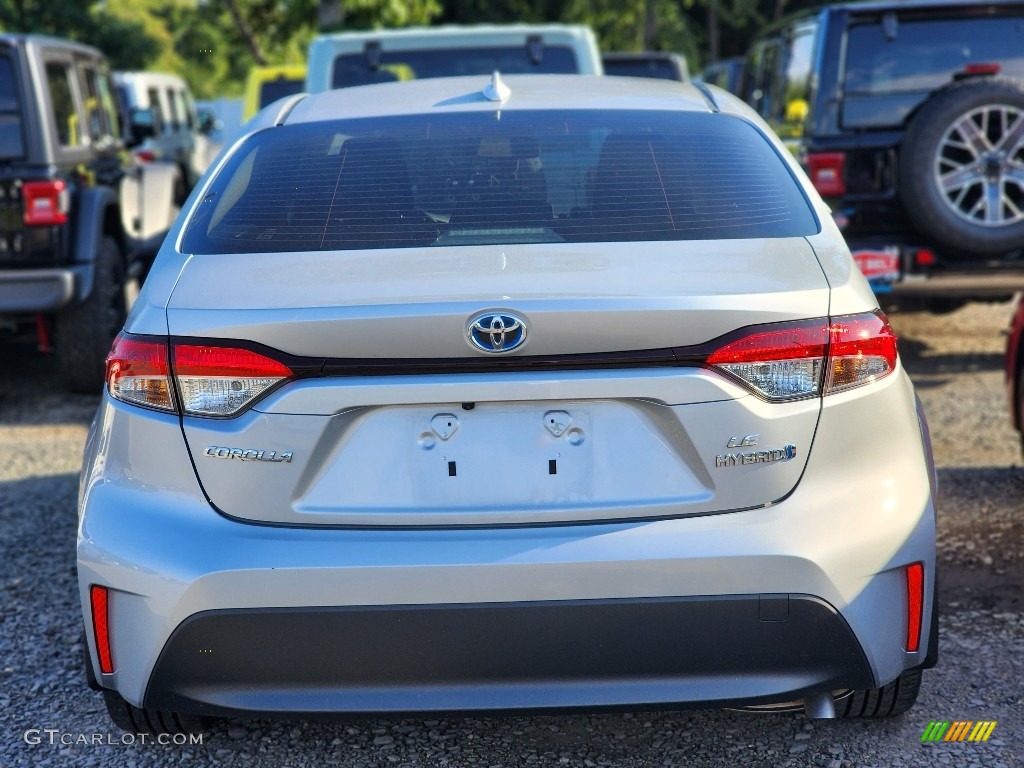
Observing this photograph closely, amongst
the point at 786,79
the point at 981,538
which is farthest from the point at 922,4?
the point at 981,538

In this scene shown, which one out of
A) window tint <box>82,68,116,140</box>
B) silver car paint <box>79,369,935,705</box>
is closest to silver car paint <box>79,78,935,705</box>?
silver car paint <box>79,369,935,705</box>

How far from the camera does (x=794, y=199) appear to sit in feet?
9.89

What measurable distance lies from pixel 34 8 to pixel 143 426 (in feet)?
76.7

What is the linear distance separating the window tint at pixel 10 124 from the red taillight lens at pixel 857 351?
538 cm

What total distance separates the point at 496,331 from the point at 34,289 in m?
4.94

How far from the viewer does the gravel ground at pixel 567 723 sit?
9.93ft

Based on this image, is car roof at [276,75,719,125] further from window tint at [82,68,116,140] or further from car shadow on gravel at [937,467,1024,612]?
window tint at [82,68,116,140]

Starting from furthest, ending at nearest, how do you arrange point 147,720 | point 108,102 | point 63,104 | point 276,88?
point 276,88 → point 108,102 → point 63,104 → point 147,720

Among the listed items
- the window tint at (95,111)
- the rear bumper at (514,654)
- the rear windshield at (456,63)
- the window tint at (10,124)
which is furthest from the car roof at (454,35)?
the rear bumper at (514,654)

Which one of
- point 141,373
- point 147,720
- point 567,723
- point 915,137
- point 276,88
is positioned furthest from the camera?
point 276,88

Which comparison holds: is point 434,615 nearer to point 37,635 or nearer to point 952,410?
point 37,635

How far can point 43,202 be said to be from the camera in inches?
262

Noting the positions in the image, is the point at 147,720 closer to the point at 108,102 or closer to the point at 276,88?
the point at 108,102

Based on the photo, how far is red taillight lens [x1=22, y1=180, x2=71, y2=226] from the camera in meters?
6.61
